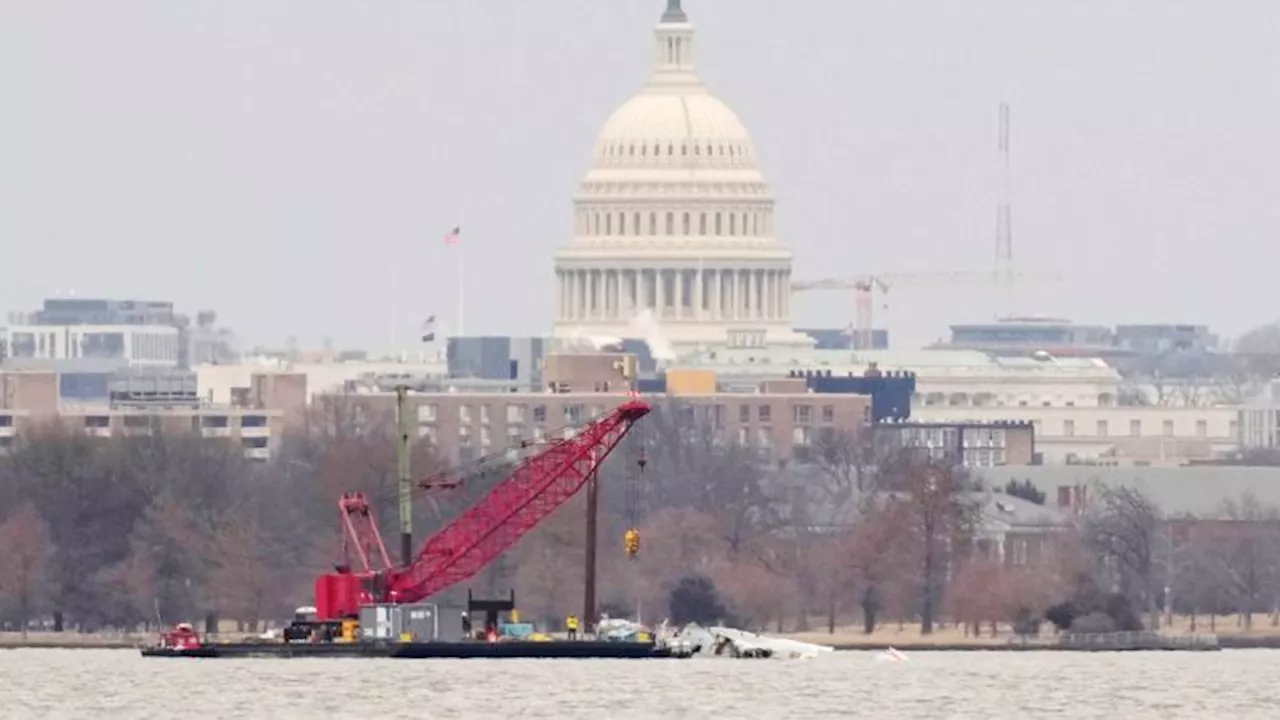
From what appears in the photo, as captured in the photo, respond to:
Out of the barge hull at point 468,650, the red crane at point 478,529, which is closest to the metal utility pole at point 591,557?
the red crane at point 478,529

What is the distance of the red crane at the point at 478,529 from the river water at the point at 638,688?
17.4ft

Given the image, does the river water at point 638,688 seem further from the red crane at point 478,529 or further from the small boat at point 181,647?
the red crane at point 478,529

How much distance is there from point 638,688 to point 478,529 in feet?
88.5

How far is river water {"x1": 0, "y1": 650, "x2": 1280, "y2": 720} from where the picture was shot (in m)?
145

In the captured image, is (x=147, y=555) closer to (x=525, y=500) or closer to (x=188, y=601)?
(x=188, y=601)

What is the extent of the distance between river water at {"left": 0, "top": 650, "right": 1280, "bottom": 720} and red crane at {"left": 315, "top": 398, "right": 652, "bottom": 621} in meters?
5.30

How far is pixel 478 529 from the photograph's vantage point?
179625 millimetres

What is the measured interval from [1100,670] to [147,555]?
39.0 m

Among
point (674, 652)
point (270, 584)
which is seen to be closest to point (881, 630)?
point (270, 584)

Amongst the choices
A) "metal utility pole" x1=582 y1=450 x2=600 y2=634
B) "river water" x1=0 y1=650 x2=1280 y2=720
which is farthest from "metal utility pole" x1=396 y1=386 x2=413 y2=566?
"river water" x1=0 y1=650 x2=1280 y2=720

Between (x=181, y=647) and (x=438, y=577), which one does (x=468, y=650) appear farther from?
(x=438, y=577)

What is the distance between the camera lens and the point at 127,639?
18988 cm

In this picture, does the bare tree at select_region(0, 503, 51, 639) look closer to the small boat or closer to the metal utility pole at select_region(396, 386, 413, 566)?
the metal utility pole at select_region(396, 386, 413, 566)

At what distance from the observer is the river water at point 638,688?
145125mm
